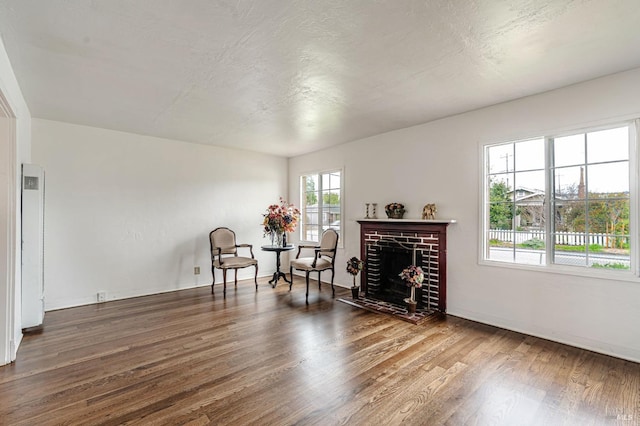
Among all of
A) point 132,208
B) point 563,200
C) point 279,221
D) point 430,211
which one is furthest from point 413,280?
point 132,208

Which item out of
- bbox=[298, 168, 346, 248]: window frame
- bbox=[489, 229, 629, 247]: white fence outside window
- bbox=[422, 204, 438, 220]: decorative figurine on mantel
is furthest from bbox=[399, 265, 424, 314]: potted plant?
bbox=[298, 168, 346, 248]: window frame

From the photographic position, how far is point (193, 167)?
5238 millimetres

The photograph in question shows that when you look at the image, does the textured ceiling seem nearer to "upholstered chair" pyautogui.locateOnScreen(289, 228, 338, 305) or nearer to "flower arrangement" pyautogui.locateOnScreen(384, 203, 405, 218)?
"flower arrangement" pyautogui.locateOnScreen(384, 203, 405, 218)

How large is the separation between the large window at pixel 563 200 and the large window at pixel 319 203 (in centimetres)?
259

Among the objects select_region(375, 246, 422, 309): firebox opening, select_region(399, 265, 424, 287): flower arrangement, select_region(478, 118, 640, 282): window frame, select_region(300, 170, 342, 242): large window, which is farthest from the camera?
select_region(300, 170, 342, 242): large window

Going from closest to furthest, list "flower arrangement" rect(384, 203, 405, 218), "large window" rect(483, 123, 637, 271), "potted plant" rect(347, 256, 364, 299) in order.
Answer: "large window" rect(483, 123, 637, 271)
"flower arrangement" rect(384, 203, 405, 218)
"potted plant" rect(347, 256, 364, 299)

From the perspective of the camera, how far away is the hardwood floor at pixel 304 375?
6.30 feet

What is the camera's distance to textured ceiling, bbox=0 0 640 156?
1.84 metres

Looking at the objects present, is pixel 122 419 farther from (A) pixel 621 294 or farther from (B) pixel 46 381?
(A) pixel 621 294

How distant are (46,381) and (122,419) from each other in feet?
3.11

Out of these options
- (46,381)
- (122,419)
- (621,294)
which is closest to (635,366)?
(621,294)

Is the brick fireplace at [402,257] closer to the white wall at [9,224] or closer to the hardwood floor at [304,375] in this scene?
the hardwood floor at [304,375]

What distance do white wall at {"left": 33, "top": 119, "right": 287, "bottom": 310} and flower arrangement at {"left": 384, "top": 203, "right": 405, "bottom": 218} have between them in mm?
2761

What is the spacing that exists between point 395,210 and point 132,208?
13.0ft
